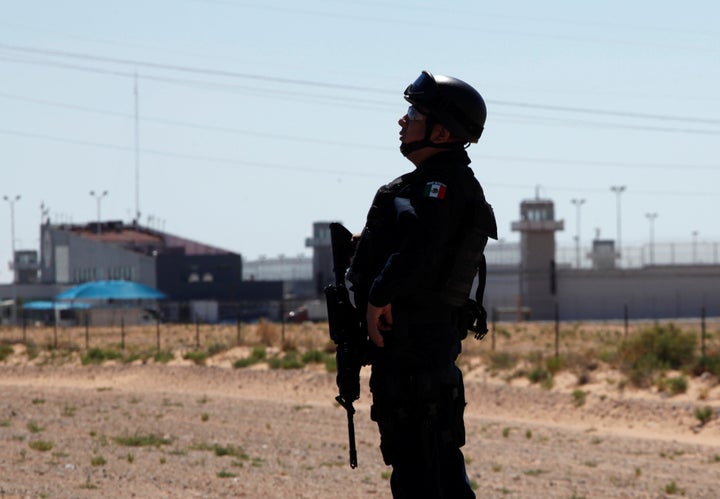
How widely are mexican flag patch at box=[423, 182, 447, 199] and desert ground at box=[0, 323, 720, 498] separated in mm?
5602

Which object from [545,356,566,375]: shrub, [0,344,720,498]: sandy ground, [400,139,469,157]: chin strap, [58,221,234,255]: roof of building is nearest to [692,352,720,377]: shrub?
[0,344,720,498]: sandy ground

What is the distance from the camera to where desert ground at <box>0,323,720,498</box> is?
1224cm

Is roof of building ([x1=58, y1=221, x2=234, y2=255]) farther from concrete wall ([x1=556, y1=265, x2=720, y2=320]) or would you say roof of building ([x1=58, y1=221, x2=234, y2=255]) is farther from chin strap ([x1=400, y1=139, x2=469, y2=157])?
chin strap ([x1=400, y1=139, x2=469, y2=157])

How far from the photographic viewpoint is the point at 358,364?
Result: 568cm

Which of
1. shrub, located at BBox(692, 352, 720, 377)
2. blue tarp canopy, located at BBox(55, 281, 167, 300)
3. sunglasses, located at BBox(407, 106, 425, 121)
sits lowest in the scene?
shrub, located at BBox(692, 352, 720, 377)

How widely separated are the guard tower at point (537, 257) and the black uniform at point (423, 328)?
70.6 metres

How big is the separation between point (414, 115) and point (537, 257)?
73.5m

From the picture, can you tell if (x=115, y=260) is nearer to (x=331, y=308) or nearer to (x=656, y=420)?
(x=656, y=420)

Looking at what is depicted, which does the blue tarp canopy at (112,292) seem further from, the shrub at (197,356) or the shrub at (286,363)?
the shrub at (286,363)

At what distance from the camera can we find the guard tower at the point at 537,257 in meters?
76.9

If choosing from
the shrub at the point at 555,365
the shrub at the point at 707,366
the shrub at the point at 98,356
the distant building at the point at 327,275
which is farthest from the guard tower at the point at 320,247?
the shrub at the point at 707,366

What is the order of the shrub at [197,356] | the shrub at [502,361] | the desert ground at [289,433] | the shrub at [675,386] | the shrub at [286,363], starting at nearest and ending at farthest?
the desert ground at [289,433] → the shrub at [675,386] → the shrub at [502,361] → the shrub at [286,363] → the shrub at [197,356]

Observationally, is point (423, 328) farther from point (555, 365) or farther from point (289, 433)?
point (555, 365)

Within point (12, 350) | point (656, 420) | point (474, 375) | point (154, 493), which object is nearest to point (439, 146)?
point (154, 493)
